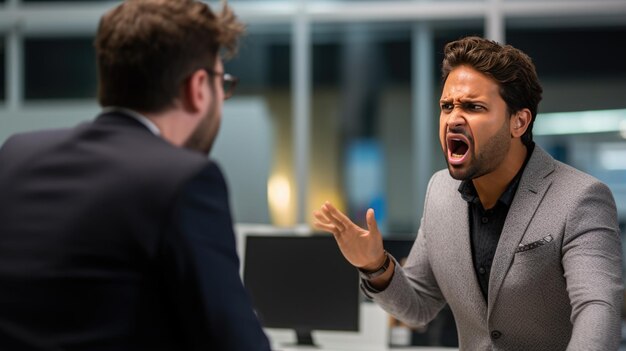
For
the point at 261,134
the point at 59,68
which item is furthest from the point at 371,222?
the point at 59,68

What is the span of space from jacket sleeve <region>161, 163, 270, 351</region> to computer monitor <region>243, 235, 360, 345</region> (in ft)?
7.43

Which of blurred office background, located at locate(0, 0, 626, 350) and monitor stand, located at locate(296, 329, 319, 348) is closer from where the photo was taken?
monitor stand, located at locate(296, 329, 319, 348)

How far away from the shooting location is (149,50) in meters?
1.32

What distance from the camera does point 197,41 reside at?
1364 mm

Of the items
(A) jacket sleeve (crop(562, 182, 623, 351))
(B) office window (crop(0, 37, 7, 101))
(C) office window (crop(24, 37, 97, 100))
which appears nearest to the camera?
(A) jacket sleeve (crop(562, 182, 623, 351))

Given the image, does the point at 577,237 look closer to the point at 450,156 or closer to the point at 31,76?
the point at 450,156

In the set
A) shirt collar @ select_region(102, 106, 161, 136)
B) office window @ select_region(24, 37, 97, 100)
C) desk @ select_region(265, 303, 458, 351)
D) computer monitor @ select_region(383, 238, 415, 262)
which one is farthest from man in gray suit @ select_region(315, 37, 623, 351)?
office window @ select_region(24, 37, 97, 100)

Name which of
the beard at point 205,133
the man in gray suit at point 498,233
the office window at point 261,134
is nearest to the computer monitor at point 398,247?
the man in gray suit at point 498,233

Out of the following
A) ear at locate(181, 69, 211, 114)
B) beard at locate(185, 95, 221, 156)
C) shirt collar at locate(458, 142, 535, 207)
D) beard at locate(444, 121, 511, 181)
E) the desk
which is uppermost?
ear at locate(181, 69, 211, 114)

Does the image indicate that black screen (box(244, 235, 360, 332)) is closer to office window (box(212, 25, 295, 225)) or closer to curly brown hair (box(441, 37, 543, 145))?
curly brown hair (box(441, 37, 543, 145))

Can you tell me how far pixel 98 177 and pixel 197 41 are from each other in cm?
28

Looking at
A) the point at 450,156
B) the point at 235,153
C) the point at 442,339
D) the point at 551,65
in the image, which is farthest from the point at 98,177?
the point at 551,65

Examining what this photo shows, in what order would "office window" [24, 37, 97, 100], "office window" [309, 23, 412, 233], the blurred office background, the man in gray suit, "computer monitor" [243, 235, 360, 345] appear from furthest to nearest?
1. "office window" [24, 37, 97, 100]
2. "office window" [309, 23, 412, 233]
3. the blurred office background
4. "computer monitor" [243, 235, 360, 345]
5. the man in gray suit

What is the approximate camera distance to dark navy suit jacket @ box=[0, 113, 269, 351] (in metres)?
1.21
